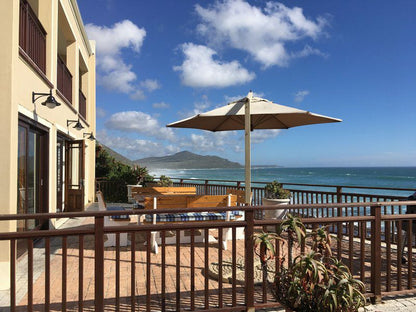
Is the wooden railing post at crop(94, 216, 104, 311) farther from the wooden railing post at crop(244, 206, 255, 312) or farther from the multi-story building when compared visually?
the multi-story building

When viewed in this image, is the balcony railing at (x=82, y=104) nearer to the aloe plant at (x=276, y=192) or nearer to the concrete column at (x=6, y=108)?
the concrete column at (x=6, y=108)

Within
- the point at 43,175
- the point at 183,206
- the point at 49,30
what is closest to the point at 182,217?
the point at 183,206

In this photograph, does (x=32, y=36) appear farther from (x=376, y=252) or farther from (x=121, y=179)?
(x=121, y=179)

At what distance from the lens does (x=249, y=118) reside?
462cm

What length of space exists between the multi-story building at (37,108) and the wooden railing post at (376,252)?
3994 millimetres

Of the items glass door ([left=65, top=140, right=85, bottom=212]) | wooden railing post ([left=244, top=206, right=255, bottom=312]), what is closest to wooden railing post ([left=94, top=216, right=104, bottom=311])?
wooden railing post ([left=244, top=206, right=255, bottom=312])

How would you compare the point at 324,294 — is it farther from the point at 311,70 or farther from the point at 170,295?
the point at 311,70

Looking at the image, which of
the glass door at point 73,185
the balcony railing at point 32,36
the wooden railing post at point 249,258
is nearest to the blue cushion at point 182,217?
the wooden railing post at point 249,258

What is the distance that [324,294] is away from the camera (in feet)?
6.25

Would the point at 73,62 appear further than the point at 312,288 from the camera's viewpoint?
Yes

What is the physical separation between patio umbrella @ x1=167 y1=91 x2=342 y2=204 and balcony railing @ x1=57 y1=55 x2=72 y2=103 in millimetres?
3519

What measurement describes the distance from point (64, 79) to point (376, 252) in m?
7.85

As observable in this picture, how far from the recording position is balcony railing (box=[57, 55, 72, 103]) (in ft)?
23.6

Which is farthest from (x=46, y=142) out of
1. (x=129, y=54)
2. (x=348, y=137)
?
(x=348, y=137)
